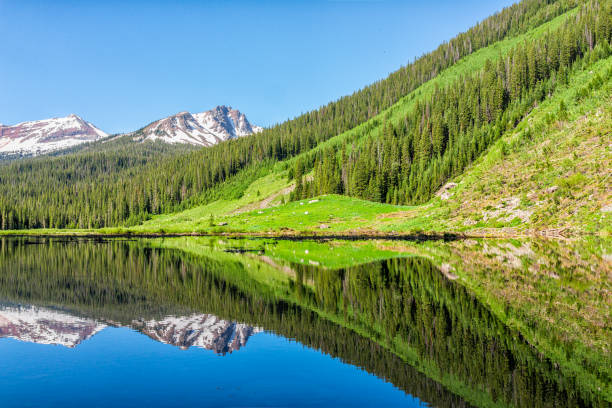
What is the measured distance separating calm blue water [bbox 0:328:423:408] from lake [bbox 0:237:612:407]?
5 cm

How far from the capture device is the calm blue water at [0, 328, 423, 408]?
9258 mm

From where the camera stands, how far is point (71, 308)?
20266mm

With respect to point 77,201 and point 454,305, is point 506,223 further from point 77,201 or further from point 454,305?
point 77,201

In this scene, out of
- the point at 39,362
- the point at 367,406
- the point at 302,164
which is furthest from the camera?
the point at 302,164

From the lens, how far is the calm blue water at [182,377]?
9.26 meters

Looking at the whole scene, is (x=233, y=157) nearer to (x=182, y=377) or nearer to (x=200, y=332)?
(x=200, y=332)

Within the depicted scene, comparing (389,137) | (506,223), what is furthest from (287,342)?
(389,137)

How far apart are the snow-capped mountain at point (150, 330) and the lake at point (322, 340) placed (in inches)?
3.4

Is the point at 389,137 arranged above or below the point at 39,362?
above

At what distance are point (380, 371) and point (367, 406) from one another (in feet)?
6.91

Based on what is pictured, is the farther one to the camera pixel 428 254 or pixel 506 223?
pixel 506 223

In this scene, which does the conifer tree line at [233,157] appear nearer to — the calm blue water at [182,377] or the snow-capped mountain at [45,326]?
the snow-capped mountain at [45,326]

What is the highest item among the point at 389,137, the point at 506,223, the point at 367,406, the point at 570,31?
the point at 570,31

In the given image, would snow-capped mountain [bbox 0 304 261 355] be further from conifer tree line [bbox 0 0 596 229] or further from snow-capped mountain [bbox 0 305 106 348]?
conifer tree line [bbox 0 0 596 229]
